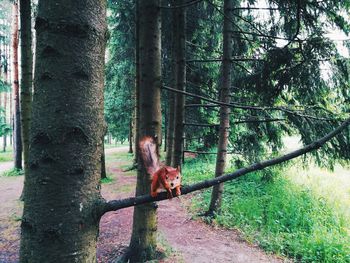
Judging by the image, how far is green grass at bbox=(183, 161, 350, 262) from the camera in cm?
538

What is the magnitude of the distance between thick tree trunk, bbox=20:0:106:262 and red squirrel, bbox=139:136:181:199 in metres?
0.29

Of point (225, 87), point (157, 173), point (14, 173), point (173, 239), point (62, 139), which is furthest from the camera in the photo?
point (14, 173)

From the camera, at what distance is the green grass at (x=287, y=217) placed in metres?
5.38

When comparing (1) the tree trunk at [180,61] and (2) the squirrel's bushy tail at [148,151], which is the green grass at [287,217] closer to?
(1) the tree trunk at [180,61]

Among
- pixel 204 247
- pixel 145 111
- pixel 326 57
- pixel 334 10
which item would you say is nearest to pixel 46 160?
pixel 145 111

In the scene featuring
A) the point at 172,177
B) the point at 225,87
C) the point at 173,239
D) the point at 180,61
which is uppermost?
the point at 180,61

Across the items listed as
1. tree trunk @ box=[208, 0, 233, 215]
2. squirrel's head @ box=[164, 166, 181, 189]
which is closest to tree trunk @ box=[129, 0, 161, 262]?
squirrel's head @ box=[164, 166, 181, 189]

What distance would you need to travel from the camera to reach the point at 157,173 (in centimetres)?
133

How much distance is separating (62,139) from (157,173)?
2.01 feet

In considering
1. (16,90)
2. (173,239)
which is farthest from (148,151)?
(16,90)

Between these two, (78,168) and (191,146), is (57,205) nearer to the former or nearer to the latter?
(78,168)

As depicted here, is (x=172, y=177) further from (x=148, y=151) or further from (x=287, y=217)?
(x=287, y=217)

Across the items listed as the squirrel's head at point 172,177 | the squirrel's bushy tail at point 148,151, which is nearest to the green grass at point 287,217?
the squirrel's head at point 172,177

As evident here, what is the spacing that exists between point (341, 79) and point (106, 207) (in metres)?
5.61
